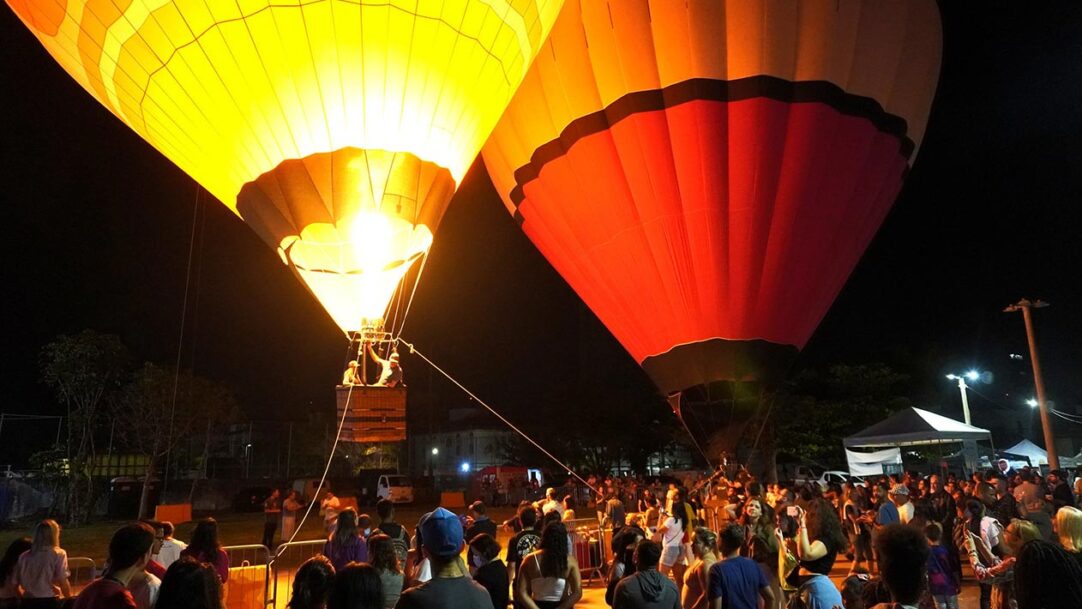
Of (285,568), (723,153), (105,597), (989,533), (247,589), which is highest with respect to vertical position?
(723,153)

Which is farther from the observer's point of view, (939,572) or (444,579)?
(939,572)

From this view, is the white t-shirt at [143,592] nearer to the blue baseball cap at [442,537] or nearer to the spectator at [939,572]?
the blue baseball cap at [442,537]

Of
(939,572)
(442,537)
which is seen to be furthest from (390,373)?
(939,572)

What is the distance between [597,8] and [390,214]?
206 inches

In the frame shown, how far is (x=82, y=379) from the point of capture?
22.6m

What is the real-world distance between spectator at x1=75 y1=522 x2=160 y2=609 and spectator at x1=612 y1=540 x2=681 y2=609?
2.05 m

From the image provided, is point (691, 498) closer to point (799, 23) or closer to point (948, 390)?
point (799, 23)

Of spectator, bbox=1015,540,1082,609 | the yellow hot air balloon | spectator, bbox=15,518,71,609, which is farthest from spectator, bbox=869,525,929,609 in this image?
the yellow hot air balloon

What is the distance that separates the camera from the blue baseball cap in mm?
2598

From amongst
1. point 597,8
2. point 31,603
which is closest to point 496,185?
point 597,8

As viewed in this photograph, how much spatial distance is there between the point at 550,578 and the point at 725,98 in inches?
293

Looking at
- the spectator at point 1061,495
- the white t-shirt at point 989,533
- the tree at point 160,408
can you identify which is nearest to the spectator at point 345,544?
the white t-shirt at point 989,533

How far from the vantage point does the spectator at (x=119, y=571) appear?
2.80 m

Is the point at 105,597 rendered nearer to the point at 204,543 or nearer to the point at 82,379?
the point at 204,543
